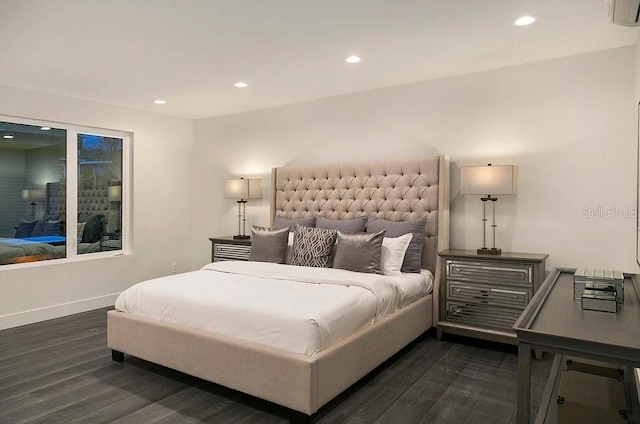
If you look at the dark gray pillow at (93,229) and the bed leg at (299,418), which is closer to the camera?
the bed leg at (299,418)

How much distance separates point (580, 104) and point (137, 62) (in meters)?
3.75

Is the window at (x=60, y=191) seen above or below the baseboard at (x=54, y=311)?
above

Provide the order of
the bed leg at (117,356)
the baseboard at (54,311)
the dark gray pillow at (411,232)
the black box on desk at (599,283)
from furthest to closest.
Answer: the baseboard at (54,311)
the dark gray pillow at (411,232)
the bed leg at (117,356)
the black box on desk at (599,283)

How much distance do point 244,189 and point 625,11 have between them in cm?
412

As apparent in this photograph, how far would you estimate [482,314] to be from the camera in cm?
361

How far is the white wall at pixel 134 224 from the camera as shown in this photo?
174 inches

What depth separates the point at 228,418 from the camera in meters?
2.47

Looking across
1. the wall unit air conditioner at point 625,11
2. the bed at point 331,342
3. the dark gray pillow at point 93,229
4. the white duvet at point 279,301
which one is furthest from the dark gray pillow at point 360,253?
the dark gray pillow at point 93,229

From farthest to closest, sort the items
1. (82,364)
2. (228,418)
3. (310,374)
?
(82,364), (228,418), (310,374)

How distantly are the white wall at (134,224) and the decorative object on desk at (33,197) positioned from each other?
614 millimetres

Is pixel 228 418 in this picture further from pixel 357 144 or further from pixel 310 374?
pixel 357 144

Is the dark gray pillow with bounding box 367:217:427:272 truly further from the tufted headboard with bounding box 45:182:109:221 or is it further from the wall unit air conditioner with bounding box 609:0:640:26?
the tufted headboard with bounding box 45:182:109:221

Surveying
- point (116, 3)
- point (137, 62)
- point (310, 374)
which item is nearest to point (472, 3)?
point (116, 3)

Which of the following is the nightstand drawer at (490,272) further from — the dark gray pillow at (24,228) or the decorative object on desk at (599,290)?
the dark gray pillow at (24,228)
